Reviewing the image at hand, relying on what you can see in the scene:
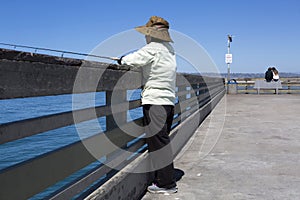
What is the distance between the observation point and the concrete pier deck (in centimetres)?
392

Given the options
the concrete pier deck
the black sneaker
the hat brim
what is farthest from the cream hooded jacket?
the concrete pier deck

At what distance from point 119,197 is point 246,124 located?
7.15 m

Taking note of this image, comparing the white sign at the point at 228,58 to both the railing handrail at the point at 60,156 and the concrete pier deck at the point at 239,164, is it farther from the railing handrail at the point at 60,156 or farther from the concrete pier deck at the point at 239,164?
the railing handrail at the point at 60,156

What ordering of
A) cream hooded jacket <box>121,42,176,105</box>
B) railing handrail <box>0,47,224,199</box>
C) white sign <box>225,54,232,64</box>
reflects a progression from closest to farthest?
railing handrail <box>0,47,224,199</box> < cream hooded jacket <box>121,42,176,105</box> < white sign <box>225,54,232,64</box>

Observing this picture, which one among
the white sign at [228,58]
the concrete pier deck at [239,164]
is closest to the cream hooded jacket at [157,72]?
the concrete pier deck at [239,164]

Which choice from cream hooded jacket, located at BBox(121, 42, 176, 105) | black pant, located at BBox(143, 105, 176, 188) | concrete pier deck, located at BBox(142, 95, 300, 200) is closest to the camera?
cream hooded jacket, located at BBox(121, 42, 176, 105)

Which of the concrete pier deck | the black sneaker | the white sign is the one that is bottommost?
the concrete pier deck

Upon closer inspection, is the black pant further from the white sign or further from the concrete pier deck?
the white sign

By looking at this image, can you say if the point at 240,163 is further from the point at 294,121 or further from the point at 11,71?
the point at 294,121

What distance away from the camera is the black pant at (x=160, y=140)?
376 cm

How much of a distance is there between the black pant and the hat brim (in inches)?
27.1

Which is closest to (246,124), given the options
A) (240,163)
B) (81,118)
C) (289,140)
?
(289,140)

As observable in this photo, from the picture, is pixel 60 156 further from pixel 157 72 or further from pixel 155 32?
pixel 155 32

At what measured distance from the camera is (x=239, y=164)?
522 centimetres
